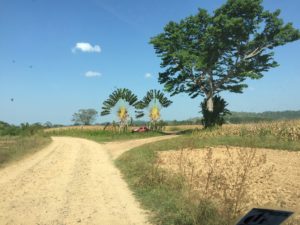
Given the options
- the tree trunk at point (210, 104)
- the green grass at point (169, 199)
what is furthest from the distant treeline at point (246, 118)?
the green grass at point (169, 199)

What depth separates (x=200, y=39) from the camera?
40.9 meters

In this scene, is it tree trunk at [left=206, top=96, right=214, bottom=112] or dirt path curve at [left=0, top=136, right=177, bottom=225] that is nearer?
dirt path curve at [left=0, top=136, right=177, bottom=225]

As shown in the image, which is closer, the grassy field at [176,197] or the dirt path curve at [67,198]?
the grassy field at [176,197]

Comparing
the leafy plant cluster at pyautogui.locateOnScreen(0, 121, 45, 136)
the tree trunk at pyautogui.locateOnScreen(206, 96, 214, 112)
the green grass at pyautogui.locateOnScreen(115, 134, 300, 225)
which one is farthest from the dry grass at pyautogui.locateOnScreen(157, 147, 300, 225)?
the leafy plant cluster at pyautogui.locateOnScreen(0, 121, 45, 136)

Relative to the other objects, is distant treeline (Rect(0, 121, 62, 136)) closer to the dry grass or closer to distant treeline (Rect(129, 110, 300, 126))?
distant treeline (Rect(129, 110, 300, 126))

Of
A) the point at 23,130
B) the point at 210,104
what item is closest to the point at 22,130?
the point at 23,130

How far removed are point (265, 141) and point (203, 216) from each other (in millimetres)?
18026

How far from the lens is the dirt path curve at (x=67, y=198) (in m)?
8.54

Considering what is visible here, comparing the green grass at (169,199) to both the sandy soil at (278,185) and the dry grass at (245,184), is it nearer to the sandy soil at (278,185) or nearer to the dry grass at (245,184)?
the dry grass at (245,184)

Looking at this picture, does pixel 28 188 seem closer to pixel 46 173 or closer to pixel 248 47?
pixel 46 173

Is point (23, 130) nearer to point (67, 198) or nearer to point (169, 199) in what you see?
point (67, 198)

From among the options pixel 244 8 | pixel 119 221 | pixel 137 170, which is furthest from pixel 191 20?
pixel 119 221

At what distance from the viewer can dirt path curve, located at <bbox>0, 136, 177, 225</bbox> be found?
8.54m

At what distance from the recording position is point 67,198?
10695 mm
